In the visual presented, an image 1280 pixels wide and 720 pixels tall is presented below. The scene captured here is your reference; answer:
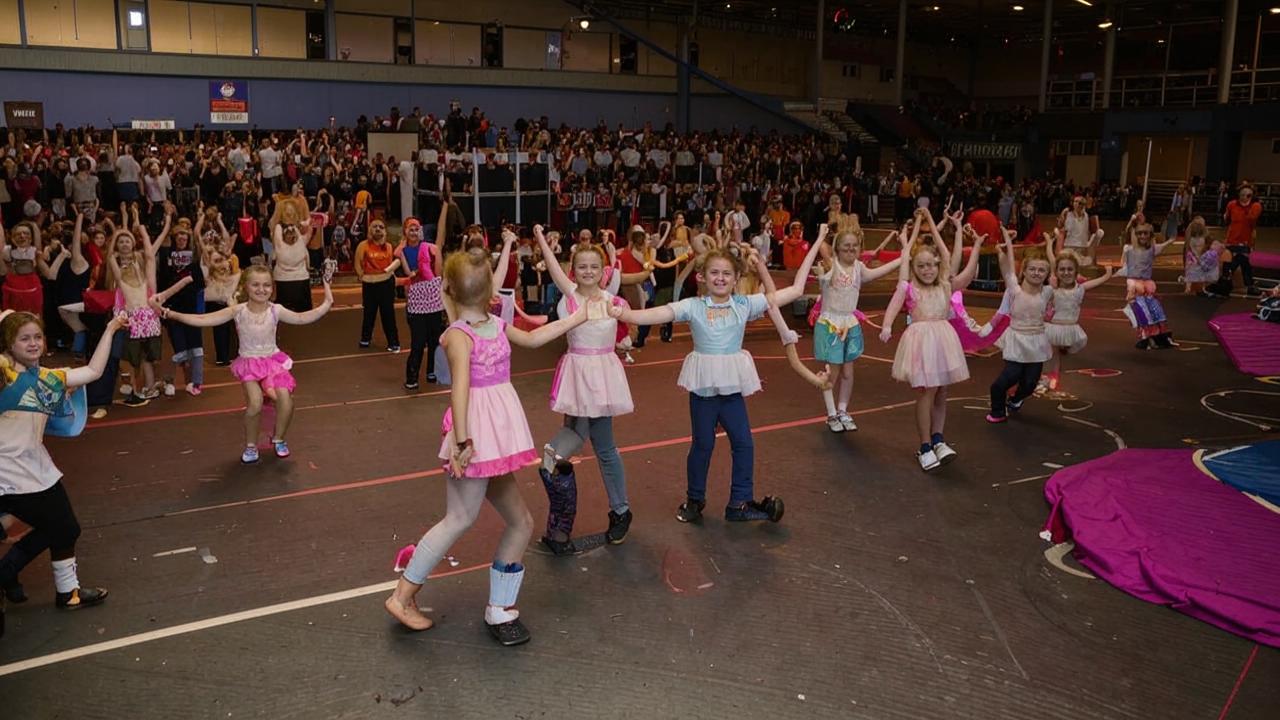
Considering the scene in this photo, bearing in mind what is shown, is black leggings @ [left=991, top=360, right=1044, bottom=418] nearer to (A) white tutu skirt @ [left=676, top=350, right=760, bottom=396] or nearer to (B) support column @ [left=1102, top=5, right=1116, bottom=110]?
(A) white tutu skirt @ [left=676, top=350, right=760, bottom=396]

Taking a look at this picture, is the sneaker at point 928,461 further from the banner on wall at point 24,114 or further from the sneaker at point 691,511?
the banner on wall at point 24,114

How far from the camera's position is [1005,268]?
32.0 ft

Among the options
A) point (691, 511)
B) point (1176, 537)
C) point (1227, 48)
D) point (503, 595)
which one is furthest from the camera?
point (1227, 48)

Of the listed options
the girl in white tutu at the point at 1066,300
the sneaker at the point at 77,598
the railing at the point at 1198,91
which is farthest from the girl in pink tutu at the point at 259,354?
the railing at the point at 1198,91

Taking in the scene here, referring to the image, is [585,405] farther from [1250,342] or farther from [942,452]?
[1250,342]

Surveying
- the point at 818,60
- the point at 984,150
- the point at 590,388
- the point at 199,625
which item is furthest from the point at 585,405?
the point at 818,60

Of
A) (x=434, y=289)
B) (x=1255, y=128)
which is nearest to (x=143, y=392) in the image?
(x=434, y=289)

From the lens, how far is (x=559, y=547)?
6.68m

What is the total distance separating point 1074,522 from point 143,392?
29.8 ft

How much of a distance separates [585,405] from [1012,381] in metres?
4.99

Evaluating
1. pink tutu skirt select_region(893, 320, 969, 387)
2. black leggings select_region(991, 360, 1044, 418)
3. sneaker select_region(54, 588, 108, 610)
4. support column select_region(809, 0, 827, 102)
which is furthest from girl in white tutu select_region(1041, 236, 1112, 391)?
support column select_region(809, 0, 827, 102)

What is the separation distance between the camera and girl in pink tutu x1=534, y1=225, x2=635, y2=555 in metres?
6.66

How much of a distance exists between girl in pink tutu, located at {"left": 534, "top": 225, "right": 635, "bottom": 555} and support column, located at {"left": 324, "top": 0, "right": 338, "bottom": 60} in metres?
30.3

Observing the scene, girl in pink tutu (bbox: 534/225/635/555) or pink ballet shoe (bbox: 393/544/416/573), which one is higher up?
girl in pink tutu (bbox: 534/225/635/555)
